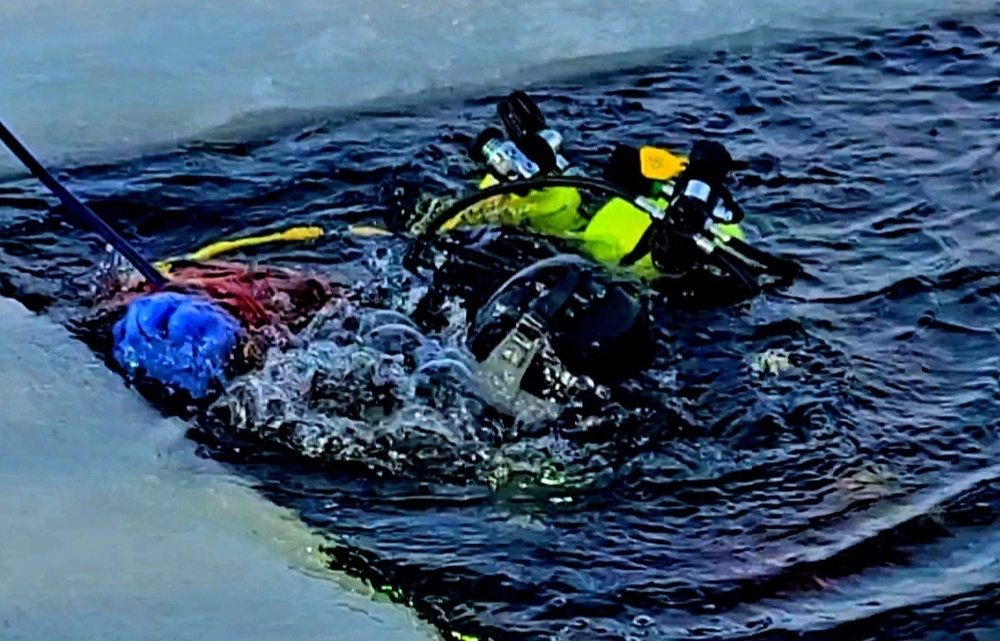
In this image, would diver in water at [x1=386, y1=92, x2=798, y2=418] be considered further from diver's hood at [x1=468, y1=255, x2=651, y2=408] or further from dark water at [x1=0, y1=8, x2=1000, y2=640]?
dark water at [x1=0, y1=8, x2=1000, y2=640]

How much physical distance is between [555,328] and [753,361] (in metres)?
0.46

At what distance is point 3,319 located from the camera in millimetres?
3207

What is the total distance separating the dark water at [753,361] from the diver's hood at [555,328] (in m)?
0.15

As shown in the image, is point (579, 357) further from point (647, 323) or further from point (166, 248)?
point (166, 248)

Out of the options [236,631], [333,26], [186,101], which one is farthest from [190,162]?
[236,631]

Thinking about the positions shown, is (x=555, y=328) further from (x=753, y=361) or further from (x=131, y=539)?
(x=131, y=539)

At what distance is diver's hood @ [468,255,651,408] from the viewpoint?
117 inches

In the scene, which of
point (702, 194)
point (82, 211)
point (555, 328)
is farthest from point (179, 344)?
point (702, 194)

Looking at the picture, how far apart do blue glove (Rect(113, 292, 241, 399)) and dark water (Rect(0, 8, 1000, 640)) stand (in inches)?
8.9

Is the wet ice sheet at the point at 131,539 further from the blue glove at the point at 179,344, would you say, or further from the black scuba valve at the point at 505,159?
the black scuba valve at the point at 505,159

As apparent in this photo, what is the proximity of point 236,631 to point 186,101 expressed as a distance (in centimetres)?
214

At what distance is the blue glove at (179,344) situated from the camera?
118 inches

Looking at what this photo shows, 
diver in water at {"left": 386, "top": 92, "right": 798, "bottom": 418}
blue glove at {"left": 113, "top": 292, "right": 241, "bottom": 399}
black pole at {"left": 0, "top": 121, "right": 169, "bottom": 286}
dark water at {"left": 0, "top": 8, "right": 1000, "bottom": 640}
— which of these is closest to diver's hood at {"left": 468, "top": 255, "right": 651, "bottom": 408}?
diver in water at {"left": 386, "top": 92, "right": 798, "bottom": 418}

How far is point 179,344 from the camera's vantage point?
300 centimetres
